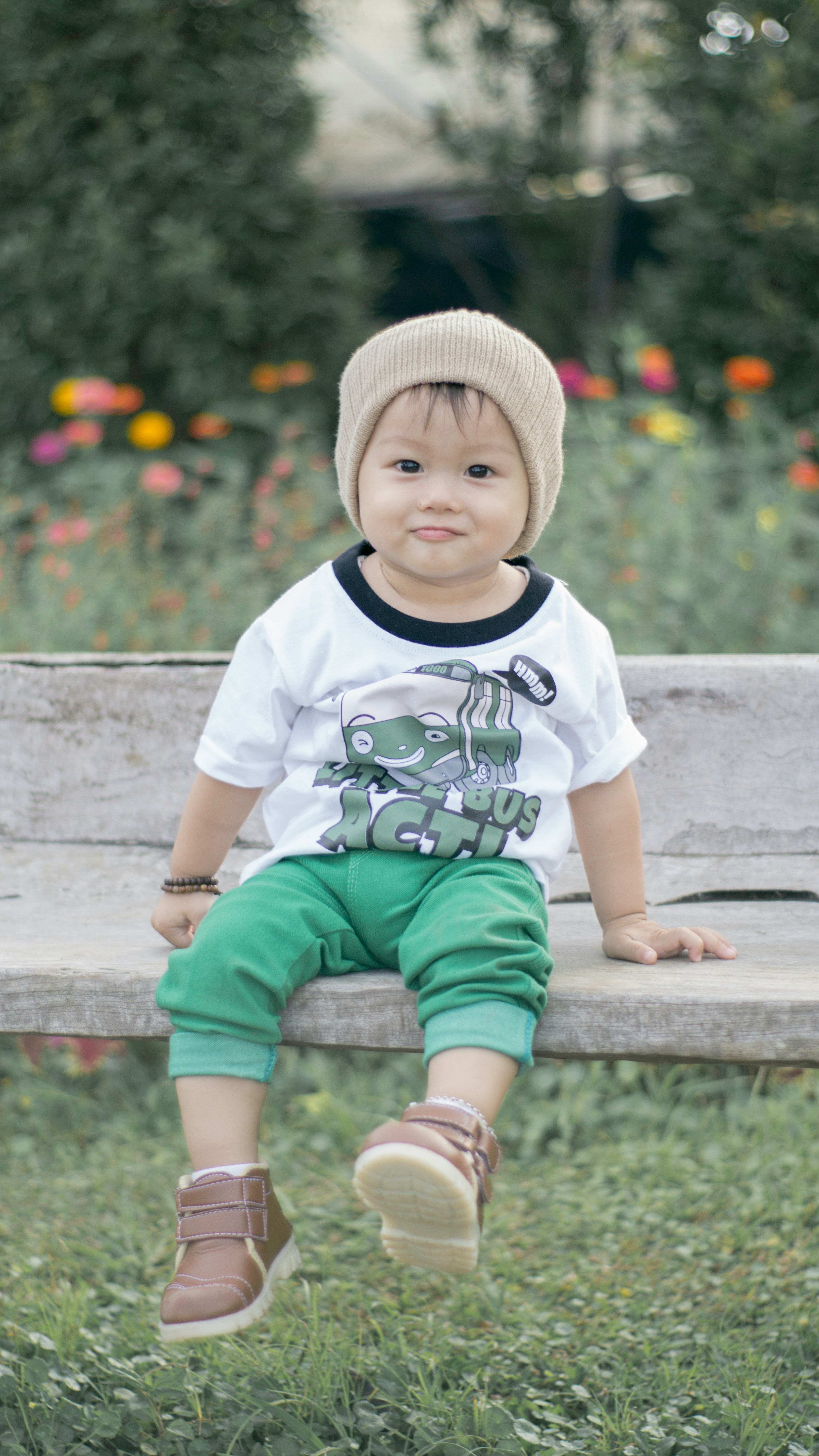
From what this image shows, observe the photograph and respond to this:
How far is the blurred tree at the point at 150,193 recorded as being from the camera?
15.4 ft

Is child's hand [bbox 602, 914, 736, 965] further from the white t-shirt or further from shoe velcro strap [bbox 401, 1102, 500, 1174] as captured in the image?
shoe velcro strap [bbox 401, 1102, 500, 1174]

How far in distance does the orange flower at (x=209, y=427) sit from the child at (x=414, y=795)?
2773 mm

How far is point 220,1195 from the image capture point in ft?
4.76

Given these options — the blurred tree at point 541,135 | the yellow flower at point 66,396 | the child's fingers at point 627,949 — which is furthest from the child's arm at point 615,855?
the blurred tree at point 541,135

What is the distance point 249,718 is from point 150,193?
3732mm

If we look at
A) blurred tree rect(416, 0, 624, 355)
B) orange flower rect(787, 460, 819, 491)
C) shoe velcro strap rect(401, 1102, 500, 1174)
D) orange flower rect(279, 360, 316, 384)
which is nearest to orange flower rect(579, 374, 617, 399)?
orange flower rect(279, 360, 316, 384)

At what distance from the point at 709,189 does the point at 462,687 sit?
12.6ft

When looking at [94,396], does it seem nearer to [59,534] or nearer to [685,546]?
[59,534]

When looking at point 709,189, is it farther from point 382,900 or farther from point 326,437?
point 382,900

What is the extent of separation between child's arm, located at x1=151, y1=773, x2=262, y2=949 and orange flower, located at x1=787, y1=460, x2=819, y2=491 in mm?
2217

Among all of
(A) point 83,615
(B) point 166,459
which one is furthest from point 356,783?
(B) point 166,459

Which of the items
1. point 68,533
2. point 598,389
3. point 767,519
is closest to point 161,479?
point 68,533

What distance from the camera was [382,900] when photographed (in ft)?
5.29

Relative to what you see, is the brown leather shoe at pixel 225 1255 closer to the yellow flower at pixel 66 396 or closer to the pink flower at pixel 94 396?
the pink flower at pixel 94 396
